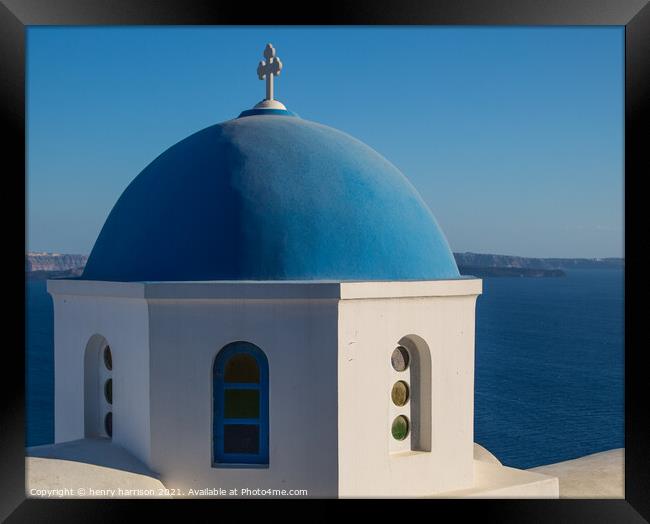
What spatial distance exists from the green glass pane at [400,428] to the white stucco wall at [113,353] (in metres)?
2.63

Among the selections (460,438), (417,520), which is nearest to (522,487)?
(460,438)

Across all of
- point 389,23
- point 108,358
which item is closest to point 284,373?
point 108,358

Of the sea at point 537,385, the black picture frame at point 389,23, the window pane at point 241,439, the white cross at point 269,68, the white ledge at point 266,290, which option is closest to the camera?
the black picture frame at point 389,23

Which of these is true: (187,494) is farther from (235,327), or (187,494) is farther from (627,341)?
(627,341)

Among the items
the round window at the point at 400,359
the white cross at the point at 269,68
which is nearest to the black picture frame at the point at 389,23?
the round window at the point at 400,359

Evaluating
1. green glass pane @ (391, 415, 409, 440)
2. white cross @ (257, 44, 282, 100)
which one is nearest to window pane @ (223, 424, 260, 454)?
green glass pane @ (391, 415, 409, 440)

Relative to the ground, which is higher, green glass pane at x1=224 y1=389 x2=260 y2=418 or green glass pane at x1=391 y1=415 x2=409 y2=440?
green glass pane at x1=224 y1=389 x2=260 y2=418

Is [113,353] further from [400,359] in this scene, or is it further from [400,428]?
[400,428]

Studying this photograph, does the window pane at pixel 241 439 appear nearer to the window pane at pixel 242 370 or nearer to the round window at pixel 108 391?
the window pane at pixel 242 370

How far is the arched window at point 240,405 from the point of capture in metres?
8.95

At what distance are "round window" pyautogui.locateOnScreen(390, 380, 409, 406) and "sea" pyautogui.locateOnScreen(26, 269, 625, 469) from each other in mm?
14793

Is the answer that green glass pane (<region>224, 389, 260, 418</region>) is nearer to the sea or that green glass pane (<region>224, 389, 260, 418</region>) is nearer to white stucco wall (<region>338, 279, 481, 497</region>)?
white stucco wall (<region>338, 279, 481, 497</region>)

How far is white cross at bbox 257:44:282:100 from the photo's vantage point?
10.8m

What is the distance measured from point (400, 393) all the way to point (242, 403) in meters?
1.76
